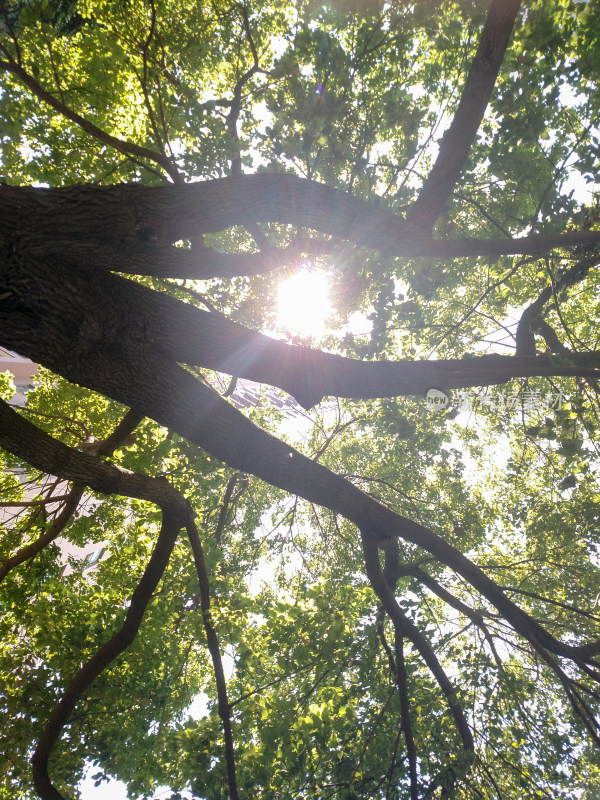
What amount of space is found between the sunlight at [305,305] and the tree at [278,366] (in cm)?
44

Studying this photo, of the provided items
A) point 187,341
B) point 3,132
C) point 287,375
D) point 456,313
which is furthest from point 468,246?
point 3,132

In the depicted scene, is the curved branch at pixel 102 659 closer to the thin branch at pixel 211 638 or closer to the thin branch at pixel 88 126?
the thin branch at pixel 211 638

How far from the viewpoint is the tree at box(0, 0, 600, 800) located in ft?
11.0

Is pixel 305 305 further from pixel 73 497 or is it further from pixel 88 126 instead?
pixel 73 497

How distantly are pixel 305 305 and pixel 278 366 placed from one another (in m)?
4.11

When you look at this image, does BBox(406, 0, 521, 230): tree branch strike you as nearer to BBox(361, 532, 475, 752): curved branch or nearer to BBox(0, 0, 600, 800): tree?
BBox(0, 0, 600, 800): tree

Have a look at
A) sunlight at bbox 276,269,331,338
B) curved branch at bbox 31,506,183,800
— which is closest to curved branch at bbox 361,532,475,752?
curved branch at bbox 31,506,183,800

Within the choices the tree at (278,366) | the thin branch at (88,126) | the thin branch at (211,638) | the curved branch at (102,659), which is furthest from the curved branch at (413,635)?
the thin branch at (88,126)

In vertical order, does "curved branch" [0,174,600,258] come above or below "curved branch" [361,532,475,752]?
above

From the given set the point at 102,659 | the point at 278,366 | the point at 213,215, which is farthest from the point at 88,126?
the point at 102,659

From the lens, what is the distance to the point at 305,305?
25.0 ft

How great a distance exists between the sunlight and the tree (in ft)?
1.43

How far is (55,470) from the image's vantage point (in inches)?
159

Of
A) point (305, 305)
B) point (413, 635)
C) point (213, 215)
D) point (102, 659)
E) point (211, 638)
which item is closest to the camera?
point (213, 215)
